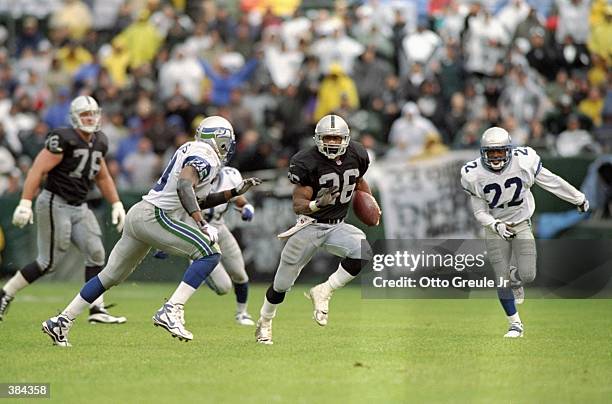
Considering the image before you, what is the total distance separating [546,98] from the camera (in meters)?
17.2

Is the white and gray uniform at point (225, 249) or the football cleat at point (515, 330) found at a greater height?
the white and gray uniform at point (225, 249)

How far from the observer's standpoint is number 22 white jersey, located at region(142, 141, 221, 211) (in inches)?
342

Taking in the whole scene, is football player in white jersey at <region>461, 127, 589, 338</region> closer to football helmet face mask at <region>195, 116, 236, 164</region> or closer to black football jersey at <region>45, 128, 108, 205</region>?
football helmet face mask at <region>195, 116, 236, 164</region>

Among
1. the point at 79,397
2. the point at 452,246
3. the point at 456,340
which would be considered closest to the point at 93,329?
the point at 456,340

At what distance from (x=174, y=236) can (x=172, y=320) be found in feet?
2.06

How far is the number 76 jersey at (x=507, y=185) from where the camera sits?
393 inches

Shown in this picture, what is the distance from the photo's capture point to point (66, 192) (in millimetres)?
10875

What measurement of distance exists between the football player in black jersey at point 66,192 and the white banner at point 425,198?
5.47 meters

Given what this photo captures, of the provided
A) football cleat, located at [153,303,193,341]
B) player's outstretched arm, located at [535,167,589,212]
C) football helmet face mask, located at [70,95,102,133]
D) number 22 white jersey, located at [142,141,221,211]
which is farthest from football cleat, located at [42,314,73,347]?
player's outstretched arm, located at [535,167,589,212]

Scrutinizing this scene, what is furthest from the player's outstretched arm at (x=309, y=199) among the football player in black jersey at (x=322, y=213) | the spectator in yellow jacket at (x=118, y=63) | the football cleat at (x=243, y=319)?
the spectator in yellow jacket at (x=118, y=63)

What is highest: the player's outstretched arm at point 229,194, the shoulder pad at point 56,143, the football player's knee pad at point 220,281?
the shoulder pad at point 56,143

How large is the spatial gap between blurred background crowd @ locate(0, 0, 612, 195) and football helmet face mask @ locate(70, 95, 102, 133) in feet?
20.0

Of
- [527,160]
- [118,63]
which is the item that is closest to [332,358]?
[527,160]

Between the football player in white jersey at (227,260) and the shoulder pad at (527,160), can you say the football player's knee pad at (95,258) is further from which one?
the shoulder pad at (527,160)
